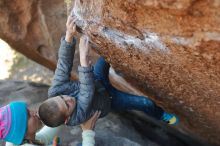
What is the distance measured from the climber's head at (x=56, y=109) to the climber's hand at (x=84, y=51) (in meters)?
0.26

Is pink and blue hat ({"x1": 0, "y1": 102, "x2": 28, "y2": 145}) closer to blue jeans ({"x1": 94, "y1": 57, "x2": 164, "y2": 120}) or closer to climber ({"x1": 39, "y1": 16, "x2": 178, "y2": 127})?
climber ({"x1": 39, "y1": 16, "x2": 178, "y2": 127})

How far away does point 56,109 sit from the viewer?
253 centimetres

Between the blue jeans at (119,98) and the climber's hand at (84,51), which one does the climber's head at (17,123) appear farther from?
the blue jeans at (119,98)

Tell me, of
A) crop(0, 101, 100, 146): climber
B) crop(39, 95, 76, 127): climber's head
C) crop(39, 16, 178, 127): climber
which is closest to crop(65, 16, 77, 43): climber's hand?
crop(39, 16, 178, 127): climber

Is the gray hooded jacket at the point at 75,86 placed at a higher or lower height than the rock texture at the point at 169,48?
lower

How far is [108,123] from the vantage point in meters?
3.71

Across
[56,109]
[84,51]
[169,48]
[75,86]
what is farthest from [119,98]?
[169,48]

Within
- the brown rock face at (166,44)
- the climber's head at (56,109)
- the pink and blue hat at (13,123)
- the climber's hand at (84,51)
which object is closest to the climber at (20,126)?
the pink and blue hat at (13,123)

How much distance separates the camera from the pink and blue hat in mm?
2506

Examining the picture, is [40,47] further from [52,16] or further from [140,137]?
[140,137]

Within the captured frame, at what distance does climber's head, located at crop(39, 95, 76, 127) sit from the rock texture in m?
0.45

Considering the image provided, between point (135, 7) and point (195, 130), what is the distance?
6.54ft

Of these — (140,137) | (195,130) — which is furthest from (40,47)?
(195,130)

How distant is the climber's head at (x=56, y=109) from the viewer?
8.25 ft
